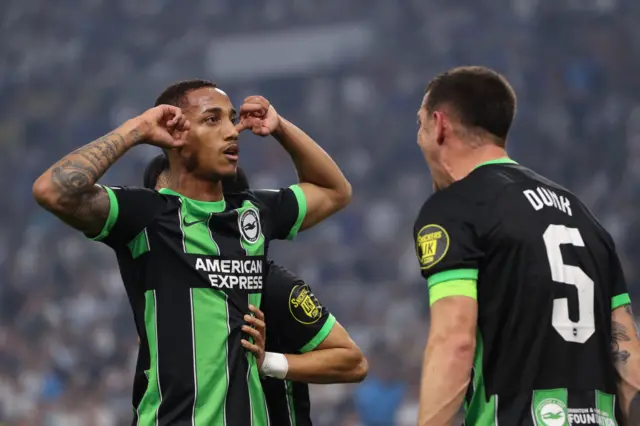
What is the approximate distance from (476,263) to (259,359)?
0.96 m

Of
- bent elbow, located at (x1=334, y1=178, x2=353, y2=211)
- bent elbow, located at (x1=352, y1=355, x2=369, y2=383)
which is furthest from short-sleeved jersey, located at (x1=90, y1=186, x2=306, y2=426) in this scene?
bent elbow, located at (x1=334, y1=178, x2=353, y2=211)

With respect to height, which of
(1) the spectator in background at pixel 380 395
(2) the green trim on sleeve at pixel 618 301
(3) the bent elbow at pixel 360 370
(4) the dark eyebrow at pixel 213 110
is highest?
(4) the dark eyebrow at pixel 213 110

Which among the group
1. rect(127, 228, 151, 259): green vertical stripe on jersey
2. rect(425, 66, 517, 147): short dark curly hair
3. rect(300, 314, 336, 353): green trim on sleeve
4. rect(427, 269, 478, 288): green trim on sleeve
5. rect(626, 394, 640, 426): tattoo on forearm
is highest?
rect(425, 66, 517, 147): short dark curly hair

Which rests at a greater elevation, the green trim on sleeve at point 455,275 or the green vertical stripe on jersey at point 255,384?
the green trim on sleeve at point 455,275

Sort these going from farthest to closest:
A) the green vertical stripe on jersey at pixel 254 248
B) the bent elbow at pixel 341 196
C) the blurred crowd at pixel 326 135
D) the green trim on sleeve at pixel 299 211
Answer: the blurred crowd at pixel 326 135, the bent elbow at pixel 341 196, the green trim on sleeve at pixel 299 211, the green vertical stripe on jersey at pixel 254 248

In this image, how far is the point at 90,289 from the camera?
12.3m

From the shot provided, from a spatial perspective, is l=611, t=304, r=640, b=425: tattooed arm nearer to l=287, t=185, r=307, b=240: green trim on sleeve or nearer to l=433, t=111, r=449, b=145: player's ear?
l=433, t=111, r=449, b=145: player's ear

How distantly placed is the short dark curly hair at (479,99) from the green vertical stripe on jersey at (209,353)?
98 cm

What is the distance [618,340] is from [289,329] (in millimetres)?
1167

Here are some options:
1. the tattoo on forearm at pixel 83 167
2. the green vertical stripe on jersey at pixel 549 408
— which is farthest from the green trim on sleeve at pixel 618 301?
the tattoo on forearm at pixel 83 167

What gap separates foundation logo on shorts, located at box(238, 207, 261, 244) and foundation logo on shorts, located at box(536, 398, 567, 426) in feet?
3.92

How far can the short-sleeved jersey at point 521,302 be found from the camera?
2709mm

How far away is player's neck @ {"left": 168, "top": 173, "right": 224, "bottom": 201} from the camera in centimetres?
348

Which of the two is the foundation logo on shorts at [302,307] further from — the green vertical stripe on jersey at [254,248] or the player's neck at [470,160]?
the player's neck at [470,160]
